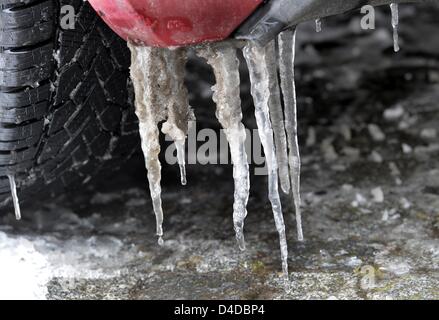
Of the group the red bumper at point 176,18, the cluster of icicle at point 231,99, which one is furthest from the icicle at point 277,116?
the red bumper at point 176,18

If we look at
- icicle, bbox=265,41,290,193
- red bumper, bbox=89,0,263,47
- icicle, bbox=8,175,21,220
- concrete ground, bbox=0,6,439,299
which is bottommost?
concrete ground, bbox=0,6,439,299

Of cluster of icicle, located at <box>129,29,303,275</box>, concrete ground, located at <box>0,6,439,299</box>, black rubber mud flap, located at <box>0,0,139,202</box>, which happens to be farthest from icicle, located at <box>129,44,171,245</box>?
concrete ground, located at <box>0,6,439,299</box>

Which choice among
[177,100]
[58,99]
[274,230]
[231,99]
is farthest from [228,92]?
[274,230]

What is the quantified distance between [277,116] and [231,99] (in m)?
0.17

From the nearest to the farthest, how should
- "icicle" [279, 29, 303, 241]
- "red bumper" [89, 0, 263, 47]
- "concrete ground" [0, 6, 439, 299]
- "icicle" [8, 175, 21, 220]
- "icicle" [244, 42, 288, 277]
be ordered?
"red bumper" [89, 0, 263, 47] < "icicle" [244, 42, 288, 277] < "icicle" [279, 29, 303, 241] < "concrete ground" [0, 6, 439, 299] < "icicle" [8, 175, 21, 220]

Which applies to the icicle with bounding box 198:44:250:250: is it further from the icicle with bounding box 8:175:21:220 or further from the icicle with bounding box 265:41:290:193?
the icicle with bounding box 8:175:21:220

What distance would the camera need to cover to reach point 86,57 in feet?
6.48

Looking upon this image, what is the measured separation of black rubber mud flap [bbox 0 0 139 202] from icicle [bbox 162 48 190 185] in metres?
0.28

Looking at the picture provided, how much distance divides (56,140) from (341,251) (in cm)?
76

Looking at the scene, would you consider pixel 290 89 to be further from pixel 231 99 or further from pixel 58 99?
pixel 58 99

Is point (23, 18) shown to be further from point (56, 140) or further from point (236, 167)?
point (236, 167)

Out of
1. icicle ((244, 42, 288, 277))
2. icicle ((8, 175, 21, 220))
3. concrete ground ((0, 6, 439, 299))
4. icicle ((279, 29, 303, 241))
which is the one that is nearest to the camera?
icicle ((244, 42, 288, 277))

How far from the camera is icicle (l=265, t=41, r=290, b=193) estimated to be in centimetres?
179

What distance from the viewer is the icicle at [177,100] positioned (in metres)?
1.77
